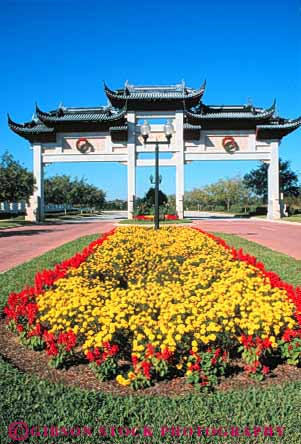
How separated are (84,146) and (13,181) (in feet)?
26.1

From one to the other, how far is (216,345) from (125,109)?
28.5 m

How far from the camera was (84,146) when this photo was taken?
32.4 metres

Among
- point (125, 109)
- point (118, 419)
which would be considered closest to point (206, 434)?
point (118, 419)

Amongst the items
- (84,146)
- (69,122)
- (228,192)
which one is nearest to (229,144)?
(84,146)

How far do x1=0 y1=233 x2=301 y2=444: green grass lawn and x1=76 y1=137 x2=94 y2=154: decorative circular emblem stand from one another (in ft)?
99.1

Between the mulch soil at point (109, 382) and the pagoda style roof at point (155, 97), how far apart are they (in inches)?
1142

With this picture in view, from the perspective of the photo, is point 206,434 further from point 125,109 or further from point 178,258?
point 125,109

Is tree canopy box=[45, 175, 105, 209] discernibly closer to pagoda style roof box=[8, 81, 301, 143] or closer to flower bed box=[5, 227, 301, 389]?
pagoda style roof box=[8, 81, 301, 143]

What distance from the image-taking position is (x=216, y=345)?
A: 12.2 ft

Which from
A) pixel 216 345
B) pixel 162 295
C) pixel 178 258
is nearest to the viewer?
pixel 216 345

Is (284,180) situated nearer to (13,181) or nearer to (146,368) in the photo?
(13,181)

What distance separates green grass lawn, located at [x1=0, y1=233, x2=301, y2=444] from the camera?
2.55 meters

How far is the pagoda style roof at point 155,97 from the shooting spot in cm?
3133

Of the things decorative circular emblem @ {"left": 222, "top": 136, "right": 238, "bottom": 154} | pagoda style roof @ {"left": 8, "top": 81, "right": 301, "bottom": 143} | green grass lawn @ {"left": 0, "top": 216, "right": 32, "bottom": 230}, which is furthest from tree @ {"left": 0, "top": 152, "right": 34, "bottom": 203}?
decorative circular emblem @ {"left": 222, "top": 136, "right": 238, "bottom": 154}
